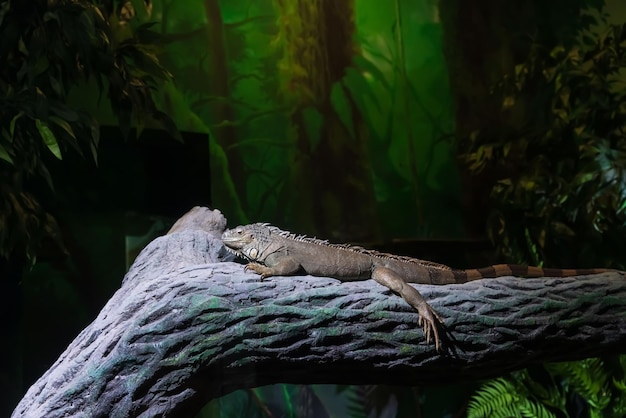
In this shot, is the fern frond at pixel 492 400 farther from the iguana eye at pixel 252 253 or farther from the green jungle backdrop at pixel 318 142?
the iguana eye at pixel 252 253

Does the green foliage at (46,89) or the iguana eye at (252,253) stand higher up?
the green foliage at (46,89)

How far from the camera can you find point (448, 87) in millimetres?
3889

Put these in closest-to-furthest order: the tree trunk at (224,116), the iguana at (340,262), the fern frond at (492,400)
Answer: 1. the iguana at (340,262)
2. the tree trunk at (224,116)
3. the fern frond at (492,400)

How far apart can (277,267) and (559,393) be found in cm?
240

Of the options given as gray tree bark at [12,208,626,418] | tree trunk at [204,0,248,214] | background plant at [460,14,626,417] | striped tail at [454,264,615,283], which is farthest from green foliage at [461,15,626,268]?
tree trunk at [204,0,248,214]

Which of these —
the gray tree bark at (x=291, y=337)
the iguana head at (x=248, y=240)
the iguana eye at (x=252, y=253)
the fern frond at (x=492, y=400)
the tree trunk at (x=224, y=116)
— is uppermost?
the tree trunk at (x=224, y=116)

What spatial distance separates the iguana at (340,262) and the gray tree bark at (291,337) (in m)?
0.11

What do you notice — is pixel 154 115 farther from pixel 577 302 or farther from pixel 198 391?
pixel 577 302

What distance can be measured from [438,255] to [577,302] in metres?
1.43

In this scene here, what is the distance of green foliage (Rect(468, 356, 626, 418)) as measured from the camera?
3.68 meters

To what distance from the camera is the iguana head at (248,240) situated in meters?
2.38

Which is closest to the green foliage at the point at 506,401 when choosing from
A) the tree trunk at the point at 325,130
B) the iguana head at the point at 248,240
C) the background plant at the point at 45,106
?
the tree trunk at the point at 325,130

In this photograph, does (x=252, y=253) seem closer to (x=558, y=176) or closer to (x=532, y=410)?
(x=558, y=176)

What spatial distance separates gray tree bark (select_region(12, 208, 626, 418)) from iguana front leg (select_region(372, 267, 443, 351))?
0.08 ft
